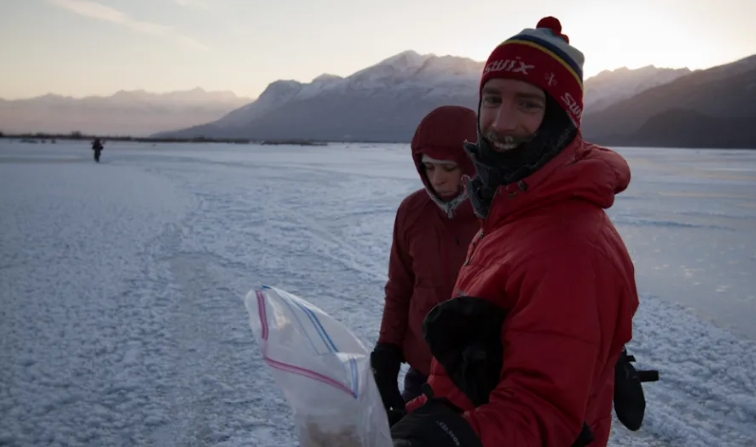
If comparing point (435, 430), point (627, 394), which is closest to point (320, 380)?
point (435, 430)

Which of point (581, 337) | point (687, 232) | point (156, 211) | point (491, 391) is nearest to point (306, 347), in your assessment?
point (491, 391)

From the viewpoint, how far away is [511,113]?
124cm

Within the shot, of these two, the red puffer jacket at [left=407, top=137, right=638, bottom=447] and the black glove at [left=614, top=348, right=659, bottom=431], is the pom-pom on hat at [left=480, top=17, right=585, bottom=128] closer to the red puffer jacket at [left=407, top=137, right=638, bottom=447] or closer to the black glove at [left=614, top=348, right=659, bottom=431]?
the red puffer jacket at [left=407, top=137, right=638, bottom=447]

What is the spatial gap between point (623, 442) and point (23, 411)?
379cm

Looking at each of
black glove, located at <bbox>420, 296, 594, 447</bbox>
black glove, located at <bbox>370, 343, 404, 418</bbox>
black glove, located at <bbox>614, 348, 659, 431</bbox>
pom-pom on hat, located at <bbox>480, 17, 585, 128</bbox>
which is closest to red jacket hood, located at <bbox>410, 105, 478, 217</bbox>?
black glove, located at <bbox>370, 343, 404, 418</bbox>

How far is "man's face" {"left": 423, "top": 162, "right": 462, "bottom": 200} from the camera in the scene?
7.26 feet

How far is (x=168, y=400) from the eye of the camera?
342 cm

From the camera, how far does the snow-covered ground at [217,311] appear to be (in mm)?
3215

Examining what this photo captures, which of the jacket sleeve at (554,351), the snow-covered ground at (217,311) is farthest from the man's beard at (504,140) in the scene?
the snow-covered ground at (217,311)

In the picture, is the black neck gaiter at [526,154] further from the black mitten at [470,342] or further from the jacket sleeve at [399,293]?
the jacket sleeve at [399,293]

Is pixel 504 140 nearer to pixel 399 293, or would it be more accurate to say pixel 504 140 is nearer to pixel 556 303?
pixel 556 303

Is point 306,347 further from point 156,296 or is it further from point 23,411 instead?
point 156,296

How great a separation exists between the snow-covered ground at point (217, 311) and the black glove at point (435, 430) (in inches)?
91.0

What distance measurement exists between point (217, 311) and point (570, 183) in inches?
180
